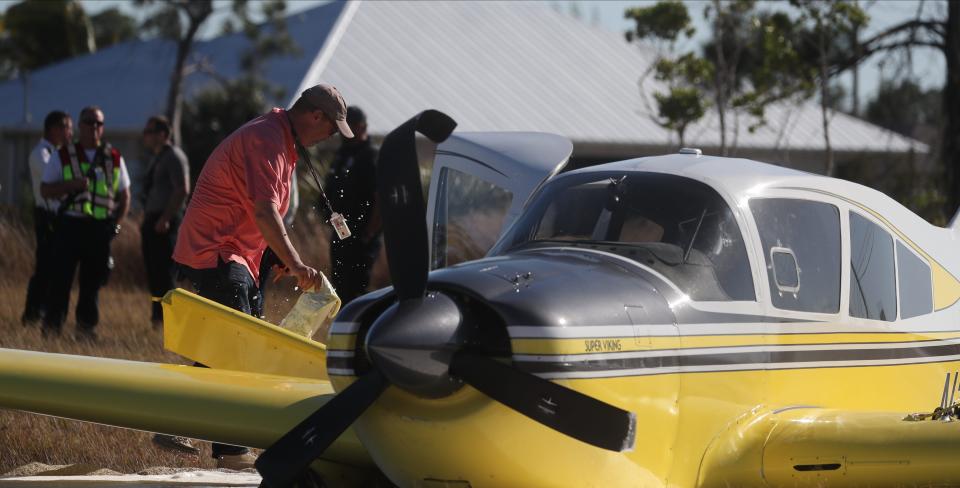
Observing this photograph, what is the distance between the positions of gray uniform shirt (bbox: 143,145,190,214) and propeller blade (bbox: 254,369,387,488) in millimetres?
7599

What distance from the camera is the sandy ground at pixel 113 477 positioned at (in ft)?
23.0

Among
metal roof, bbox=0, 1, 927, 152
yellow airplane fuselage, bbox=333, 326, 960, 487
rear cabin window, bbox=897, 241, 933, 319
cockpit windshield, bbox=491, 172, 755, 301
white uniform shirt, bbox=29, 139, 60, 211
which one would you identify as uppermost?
cockpit windshield, bbox=491, 172, 755, 301

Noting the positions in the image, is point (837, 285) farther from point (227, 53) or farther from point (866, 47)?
point (227, 53)

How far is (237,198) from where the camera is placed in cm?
717

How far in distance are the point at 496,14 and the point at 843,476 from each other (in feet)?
111

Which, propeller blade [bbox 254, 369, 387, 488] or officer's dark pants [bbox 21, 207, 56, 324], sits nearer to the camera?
propeller blade [bbox 254, 369, 387, 488]

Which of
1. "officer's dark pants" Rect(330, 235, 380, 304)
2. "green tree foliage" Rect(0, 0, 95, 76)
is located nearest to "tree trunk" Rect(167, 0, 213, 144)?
"officer's dark pants" Rect(330, 235, 380, 304)

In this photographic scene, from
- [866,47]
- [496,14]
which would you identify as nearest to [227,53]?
[496,14]

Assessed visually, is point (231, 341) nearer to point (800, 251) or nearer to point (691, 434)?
point (691, 434)

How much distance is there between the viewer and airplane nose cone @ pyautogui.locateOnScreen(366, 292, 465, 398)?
4.71m

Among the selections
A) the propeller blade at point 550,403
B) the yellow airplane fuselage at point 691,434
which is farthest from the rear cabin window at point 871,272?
the propeller blade at point 550,403

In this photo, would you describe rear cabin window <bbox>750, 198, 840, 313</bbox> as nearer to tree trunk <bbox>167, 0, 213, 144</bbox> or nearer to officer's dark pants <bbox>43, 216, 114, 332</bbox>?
officer's dark pants <bbox>43, 216, 114, 332</bbox>

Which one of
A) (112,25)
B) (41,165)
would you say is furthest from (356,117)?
(112,25)

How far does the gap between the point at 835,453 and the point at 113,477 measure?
12.4 feet
